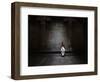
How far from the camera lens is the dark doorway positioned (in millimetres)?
1297

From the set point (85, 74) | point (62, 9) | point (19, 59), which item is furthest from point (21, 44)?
point (85, 74)

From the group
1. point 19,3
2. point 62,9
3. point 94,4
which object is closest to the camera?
point 19,3

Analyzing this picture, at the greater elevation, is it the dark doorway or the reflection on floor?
the dark doorway

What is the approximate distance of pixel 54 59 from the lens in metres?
1.34

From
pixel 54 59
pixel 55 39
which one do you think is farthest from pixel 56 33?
pixel 54 59

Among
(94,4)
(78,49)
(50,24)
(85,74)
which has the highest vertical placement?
(94,4)

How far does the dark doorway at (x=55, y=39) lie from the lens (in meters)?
1.30

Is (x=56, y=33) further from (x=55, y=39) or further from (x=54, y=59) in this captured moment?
(x=54, y=59)

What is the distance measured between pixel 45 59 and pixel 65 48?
13cm

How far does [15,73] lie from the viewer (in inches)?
48.9

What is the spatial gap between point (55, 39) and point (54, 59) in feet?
0.35

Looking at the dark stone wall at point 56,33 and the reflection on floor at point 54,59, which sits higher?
the dark stone wall at point 56,33

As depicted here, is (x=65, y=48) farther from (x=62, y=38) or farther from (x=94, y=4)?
(x=94, y=4)

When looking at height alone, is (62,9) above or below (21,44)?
above
